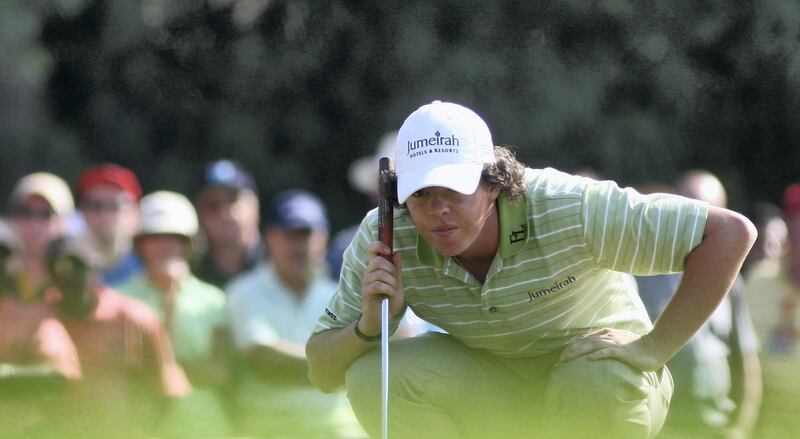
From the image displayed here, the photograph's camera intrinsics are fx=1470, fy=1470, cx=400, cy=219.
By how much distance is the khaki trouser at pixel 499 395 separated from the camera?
13.9 feet

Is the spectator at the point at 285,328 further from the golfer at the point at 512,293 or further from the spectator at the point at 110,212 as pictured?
the golfer at the point at 512,293

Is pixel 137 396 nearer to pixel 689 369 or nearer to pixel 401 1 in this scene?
pixel 689 369

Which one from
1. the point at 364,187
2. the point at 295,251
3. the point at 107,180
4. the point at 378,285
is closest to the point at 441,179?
the point at 378,285

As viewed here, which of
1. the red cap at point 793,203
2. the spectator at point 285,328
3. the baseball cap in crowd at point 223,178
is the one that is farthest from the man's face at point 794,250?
the baseball cap in crowd at point 223,178

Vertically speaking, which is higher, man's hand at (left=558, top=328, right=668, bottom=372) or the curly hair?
the curly hair

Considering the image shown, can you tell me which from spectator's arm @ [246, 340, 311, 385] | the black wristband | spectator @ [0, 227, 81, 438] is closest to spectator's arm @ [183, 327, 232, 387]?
spectator's arm @ [246, 340, 311, 385]

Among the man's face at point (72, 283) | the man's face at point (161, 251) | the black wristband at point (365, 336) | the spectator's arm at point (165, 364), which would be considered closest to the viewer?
the black wristband at point (365, 336)

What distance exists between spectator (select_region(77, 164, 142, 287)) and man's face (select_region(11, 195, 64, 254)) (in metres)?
0.18

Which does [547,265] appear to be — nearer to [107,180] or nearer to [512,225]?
[512,225]

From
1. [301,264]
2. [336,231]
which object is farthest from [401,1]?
[301,264]

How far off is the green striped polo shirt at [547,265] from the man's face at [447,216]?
110 millimetres

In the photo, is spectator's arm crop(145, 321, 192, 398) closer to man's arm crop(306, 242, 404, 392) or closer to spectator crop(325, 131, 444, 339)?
spectator crop(325, 131, 444, 339)

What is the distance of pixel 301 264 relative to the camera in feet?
22.9

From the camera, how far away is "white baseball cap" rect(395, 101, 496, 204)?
13.3 feet
